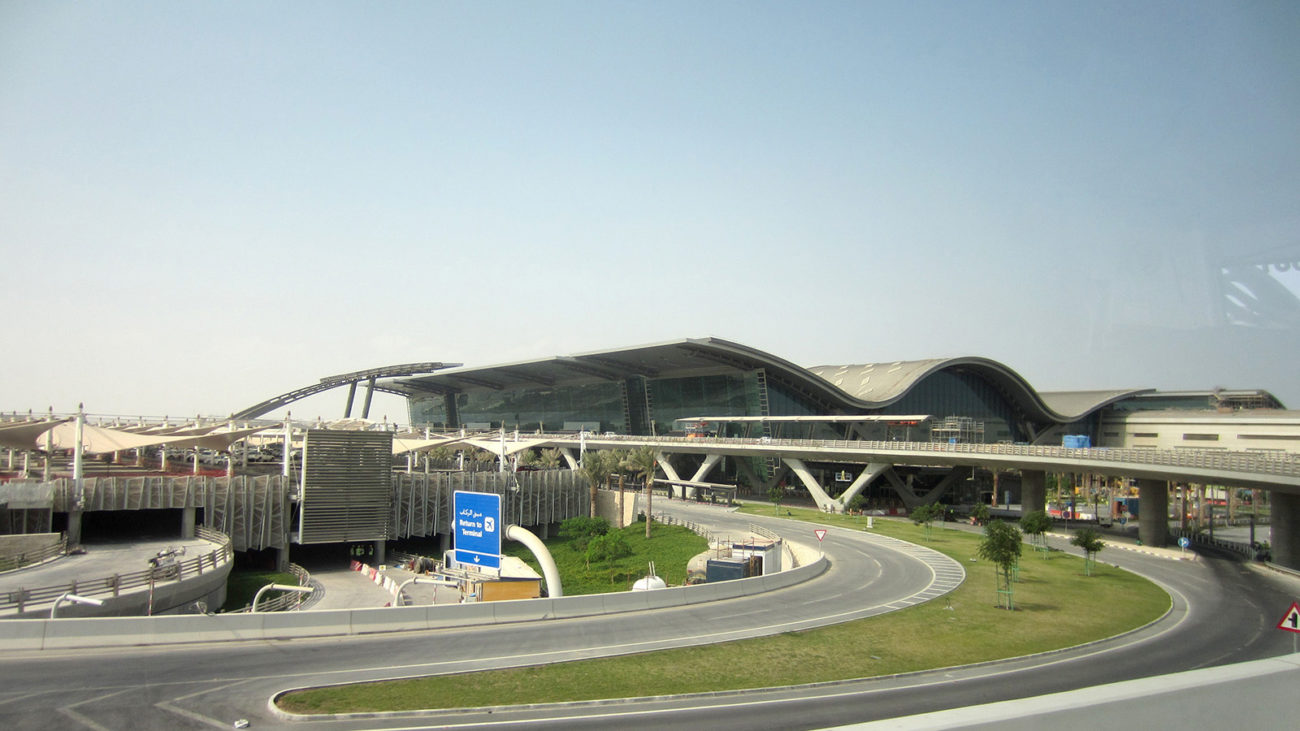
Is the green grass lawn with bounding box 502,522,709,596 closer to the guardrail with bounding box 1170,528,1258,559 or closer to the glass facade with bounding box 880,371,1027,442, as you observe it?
the guardrail with bounding box 1170,528,1258,559

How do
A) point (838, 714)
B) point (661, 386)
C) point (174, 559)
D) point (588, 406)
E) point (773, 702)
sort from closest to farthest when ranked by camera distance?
point (838, 714) < point (773, 702) < point (174, 559) < point (661, 386) < point (588, 406)

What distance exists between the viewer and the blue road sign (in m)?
31.4

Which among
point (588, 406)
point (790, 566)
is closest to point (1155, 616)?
point (790, 566)

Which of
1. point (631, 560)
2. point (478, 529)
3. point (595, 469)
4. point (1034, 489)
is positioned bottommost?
point (631, 560)

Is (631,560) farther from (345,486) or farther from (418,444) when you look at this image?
(418,444)

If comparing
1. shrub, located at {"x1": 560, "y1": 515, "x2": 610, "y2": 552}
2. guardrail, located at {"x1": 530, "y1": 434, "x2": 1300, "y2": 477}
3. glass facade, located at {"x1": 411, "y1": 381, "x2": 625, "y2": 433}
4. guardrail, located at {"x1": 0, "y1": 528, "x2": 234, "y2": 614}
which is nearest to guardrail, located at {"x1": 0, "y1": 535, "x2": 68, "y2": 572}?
guardrail, located at {"x1": 0, "y1": 528, "x2": 234, "y2": 614}

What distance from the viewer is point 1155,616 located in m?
29.9

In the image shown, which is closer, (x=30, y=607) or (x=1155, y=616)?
(x=30, y=607)

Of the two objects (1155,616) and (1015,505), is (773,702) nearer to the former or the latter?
(1155,616)

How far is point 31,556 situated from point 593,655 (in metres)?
26.8

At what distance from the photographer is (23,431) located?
43.0 meters

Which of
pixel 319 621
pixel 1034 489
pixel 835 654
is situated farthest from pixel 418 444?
pixel 1034 489

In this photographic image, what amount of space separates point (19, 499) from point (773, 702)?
39.7 meters

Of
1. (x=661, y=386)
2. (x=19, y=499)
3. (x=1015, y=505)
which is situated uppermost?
(x=661, y=386)
